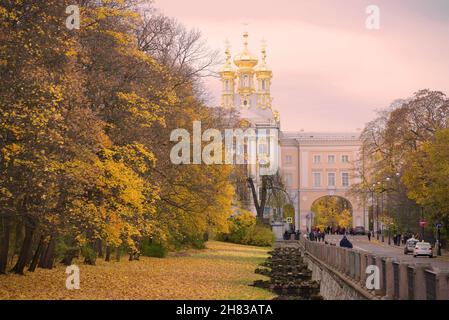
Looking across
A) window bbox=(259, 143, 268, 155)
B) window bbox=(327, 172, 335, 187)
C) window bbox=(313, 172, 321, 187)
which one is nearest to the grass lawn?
window bbox=(259, 143, 268, 155)

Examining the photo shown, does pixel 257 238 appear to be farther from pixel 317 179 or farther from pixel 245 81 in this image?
pixel 317 179

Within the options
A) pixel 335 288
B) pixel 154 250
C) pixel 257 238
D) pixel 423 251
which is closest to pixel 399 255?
pixel 423 251

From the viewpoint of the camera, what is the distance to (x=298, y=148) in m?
133

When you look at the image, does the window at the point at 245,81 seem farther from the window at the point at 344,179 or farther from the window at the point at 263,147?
the window at the point at 344,179

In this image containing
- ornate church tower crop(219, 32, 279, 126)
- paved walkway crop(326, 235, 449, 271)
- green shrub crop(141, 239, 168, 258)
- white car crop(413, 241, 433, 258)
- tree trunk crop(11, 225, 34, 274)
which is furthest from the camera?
ornate church tower crop(219, 32, 279, 126)

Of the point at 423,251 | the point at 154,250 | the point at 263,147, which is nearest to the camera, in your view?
the point at 154,250

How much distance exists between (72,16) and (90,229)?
545cm

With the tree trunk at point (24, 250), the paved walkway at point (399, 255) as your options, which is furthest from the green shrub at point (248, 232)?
the tree trunk at point (24, 250)

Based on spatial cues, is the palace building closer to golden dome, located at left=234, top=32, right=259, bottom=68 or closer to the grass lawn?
golden dome, located at left=234, top=32, right=259, bottom=68

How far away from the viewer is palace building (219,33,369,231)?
124625 mm

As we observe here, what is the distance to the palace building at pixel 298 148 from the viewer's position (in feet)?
409

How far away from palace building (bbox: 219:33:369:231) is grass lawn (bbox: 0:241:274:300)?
3462 inches

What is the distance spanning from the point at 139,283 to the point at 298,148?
108 meters
